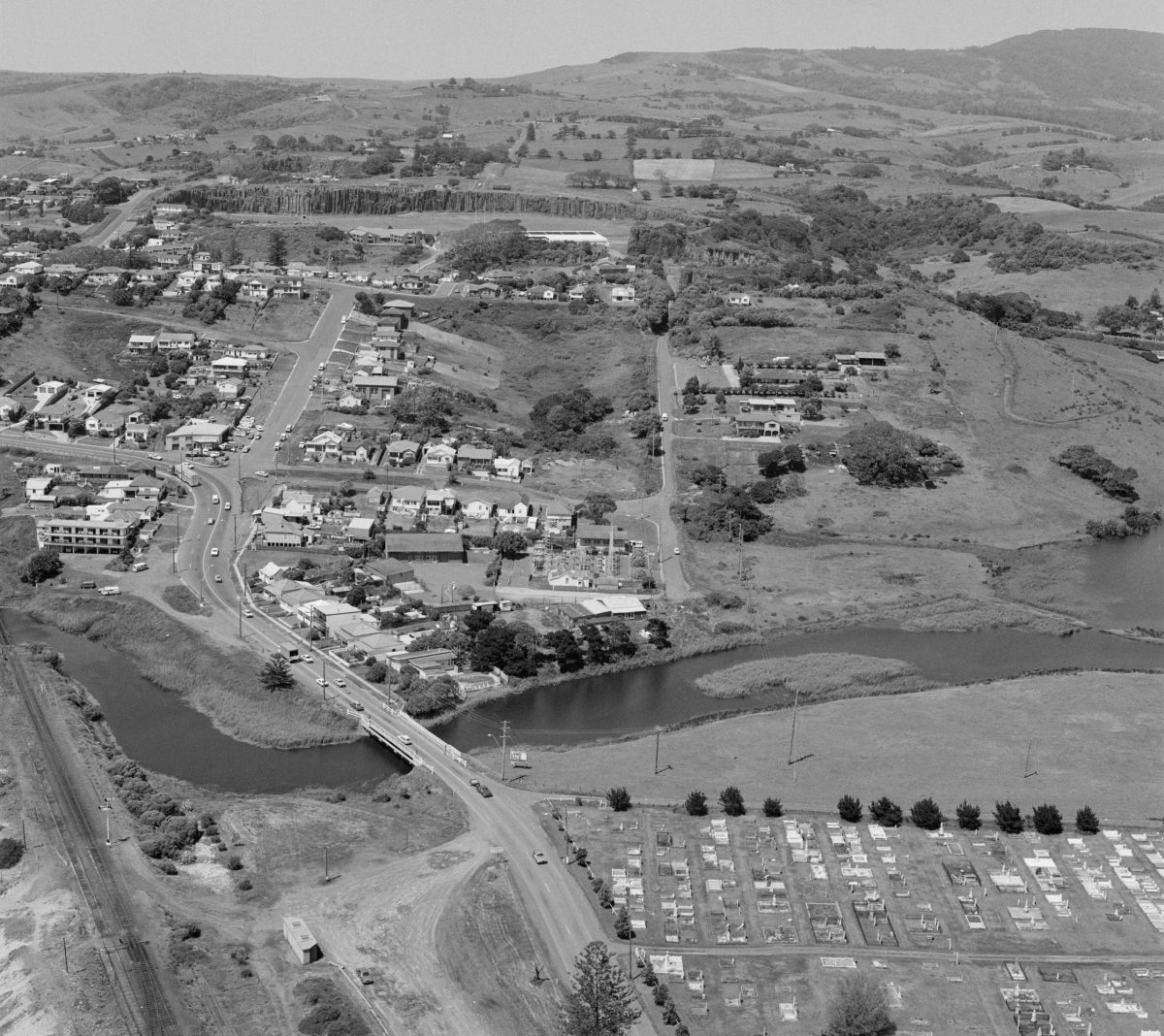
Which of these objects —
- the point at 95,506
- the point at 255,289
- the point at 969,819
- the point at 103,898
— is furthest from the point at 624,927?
the point at 255,289

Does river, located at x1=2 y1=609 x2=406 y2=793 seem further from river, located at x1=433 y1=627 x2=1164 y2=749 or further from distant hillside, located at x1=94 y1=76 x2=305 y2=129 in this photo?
distant hillside, located at x1=94 y1=76 x2=305 y2=129

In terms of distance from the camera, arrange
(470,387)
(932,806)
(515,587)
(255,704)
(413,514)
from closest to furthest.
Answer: (932,806) < (255,704) < (515,587) < (413,514) < (470,387)

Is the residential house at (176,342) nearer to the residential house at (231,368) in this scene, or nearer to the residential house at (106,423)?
the residential house at (231,368)

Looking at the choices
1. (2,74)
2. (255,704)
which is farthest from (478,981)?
(2,74)

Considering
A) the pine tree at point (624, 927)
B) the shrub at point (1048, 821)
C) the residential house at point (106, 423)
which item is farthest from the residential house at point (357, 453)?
the shrub at point (1048, 821)

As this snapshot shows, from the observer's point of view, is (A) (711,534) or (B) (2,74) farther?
(B) (2,74)

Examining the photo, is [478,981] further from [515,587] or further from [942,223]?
[942,223]

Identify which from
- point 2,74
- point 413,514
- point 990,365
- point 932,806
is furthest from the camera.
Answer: point 2,74
